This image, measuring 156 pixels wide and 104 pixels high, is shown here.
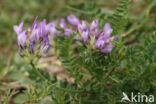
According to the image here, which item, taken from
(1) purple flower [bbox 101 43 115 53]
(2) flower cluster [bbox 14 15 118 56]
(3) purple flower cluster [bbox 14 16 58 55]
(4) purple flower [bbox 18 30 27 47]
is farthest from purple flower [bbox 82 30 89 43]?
(4) purple flower [bbox 18 30 27 47]

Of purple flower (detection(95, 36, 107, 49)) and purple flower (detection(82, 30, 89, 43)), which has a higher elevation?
purple flower (detection(82, 30, 89, 43))

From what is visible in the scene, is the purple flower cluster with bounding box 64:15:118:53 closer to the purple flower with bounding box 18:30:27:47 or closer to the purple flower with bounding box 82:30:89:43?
the purple flower with bounding box 82:30:89:43

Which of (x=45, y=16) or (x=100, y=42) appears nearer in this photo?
(x=100, y=42)

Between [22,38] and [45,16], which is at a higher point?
[45,16]

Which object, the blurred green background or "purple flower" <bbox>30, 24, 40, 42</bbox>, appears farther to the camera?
the blurred green background

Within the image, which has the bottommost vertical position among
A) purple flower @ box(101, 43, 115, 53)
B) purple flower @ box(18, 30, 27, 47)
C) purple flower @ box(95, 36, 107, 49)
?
purple flower @ box(101, 43, 115, 53)

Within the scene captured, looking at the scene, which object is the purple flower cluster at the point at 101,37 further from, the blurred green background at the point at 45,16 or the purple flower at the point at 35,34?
the blurred green background at the point at 45,16

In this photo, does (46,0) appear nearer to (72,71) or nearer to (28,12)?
(28,12)

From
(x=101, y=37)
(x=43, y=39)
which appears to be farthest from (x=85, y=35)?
(x=43, y=39)

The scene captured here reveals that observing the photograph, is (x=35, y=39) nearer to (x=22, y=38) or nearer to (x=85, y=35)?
(x=22, y=38)
